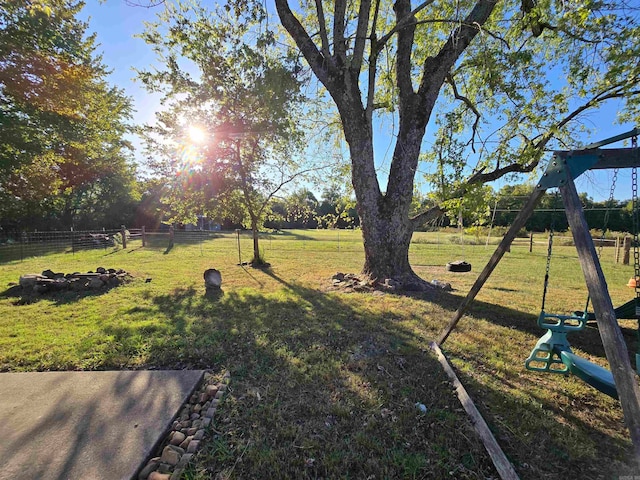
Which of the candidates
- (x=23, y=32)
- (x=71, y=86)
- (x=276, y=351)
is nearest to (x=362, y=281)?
A: (x=276, y=351)

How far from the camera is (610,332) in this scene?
1619 millimetres

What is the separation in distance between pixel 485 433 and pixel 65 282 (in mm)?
8074

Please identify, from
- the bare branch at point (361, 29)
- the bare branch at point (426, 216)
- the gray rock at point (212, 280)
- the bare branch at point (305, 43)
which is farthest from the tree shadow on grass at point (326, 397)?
the bare branch at point (361, 29)

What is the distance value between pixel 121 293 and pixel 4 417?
14.8 feet

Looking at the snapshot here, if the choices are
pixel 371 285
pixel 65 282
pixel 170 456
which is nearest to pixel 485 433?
pixel 170 456

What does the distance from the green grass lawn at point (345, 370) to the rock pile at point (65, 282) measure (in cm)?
39

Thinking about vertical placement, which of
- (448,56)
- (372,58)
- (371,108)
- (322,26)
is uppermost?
(322,26)

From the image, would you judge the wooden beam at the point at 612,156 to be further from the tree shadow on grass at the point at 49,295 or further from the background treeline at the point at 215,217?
the tree shadow on grass at the point at 49,295

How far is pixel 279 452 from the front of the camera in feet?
6.20

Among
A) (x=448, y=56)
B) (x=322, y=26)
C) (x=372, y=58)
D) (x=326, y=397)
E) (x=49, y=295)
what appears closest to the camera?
(x=326, y=397)

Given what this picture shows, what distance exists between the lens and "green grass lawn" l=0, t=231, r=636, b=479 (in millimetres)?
1862

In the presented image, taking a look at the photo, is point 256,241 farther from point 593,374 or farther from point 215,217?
point 593,374

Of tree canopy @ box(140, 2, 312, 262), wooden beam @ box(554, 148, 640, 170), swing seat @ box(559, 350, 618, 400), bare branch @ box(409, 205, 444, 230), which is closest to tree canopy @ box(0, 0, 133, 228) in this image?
tree canopy @ box(140, 2, 312, 262)

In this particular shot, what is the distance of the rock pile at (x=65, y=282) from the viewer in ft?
19.8
